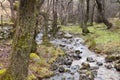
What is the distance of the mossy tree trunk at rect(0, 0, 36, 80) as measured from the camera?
902 cm

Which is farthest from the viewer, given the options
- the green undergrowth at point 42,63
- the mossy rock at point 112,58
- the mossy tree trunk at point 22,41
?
the mossy rock at point 112,58

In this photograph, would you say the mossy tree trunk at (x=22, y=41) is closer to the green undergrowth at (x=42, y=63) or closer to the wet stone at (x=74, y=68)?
the green undergrowth at (x=42, y=63)

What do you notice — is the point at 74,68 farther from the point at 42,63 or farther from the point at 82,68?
the point at 42,63

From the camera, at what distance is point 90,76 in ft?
46.8

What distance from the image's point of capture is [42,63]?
52.9ft

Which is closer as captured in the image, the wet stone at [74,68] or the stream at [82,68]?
the stream at [82,68]

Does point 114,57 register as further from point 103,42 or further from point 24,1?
point 24,1

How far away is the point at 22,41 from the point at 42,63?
701 centimetres

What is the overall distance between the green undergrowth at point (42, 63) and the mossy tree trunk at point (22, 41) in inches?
115

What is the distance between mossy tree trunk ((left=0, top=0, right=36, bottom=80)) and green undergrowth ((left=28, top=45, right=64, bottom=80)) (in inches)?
115

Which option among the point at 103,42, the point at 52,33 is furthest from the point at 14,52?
the point at 52,33

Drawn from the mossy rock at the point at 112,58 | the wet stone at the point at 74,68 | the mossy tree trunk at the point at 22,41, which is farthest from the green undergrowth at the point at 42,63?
the mossy rock at the point at 112,58

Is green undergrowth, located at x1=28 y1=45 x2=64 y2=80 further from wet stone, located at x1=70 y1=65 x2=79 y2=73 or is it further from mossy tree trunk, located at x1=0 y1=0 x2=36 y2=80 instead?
mossy tree trunk, located at x1=0 y1=0 x2=36 y2=80

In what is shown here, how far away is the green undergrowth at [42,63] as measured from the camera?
14.1 m
